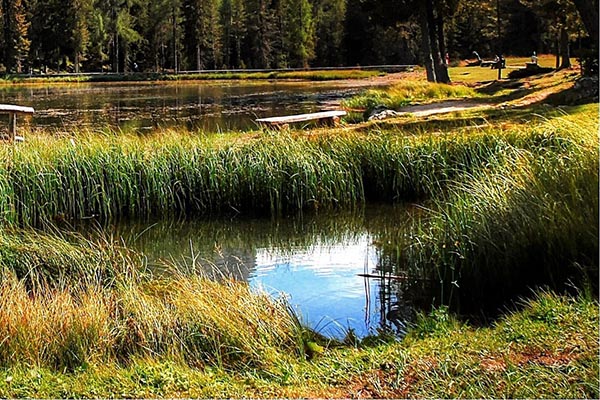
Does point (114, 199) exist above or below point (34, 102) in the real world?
below

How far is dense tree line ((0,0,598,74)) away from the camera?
5434 cm

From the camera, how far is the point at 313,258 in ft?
26.9

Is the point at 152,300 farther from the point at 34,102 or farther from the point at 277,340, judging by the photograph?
the point at 34,102

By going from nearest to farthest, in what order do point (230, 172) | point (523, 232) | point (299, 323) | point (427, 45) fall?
point (299, 323) < point (523, 232) < point (230, 172) < point (427, 45)

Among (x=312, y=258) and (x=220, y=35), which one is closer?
(x=312, y=258)

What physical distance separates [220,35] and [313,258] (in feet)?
195

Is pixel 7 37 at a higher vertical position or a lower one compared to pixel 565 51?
higher

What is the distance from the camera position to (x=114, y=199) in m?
10.0

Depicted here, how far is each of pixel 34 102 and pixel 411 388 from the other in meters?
30.2

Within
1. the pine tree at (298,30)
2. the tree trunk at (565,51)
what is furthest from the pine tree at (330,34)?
the tree trunk at (565,51)

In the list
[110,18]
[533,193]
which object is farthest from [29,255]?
[110,18]

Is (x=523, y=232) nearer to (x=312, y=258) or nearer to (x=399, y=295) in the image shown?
(x=399, y=295)

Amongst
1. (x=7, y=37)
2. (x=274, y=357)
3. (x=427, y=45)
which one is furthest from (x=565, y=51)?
(x=7, y=37)

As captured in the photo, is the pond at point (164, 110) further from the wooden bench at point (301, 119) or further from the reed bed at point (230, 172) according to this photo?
the reed bed at point (230, 172)
